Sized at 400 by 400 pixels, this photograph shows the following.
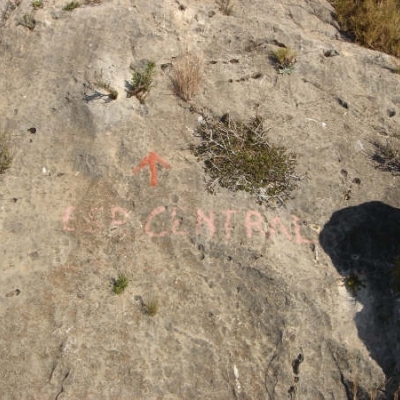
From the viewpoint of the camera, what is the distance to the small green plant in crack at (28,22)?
5609 mm

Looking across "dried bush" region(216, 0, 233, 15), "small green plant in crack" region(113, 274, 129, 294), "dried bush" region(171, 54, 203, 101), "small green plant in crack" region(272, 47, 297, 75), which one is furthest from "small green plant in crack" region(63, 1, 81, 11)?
"small green plant in crack" region(113, 274, 129, 294)

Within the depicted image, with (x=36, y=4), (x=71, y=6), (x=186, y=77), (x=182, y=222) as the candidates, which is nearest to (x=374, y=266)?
(x=182, y=222)

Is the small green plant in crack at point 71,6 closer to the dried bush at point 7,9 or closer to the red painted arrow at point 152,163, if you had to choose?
the dried bush at point 7,9

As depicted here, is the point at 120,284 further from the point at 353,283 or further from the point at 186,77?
the point at 186,77

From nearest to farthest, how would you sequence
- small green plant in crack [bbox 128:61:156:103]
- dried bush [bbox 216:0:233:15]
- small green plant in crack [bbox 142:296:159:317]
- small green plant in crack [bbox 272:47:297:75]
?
small green plant in crack [bbox 142:296:159:317] < small green plant in crack [bbox 128:61:156:103] < small green plant in crack [bbox 272:47:297:75] < dried bush [bbox 216:0:233:15]

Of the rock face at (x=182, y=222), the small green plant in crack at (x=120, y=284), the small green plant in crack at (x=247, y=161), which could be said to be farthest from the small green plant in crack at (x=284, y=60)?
the small green plant in crack at (x=120, y=284)

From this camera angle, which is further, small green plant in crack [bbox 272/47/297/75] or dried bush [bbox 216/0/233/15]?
dried bush [bbox 216/0/233/15]

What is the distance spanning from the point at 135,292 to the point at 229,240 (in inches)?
43.6

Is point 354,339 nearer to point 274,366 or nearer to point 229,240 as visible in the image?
point 274,366

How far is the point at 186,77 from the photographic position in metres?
5.19

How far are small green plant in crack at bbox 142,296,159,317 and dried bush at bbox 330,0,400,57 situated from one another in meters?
5.08

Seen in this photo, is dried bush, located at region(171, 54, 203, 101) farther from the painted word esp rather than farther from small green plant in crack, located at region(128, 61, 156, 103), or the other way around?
the painted word esp

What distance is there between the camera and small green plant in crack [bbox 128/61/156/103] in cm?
514

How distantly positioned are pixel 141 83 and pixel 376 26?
3.83 metres
